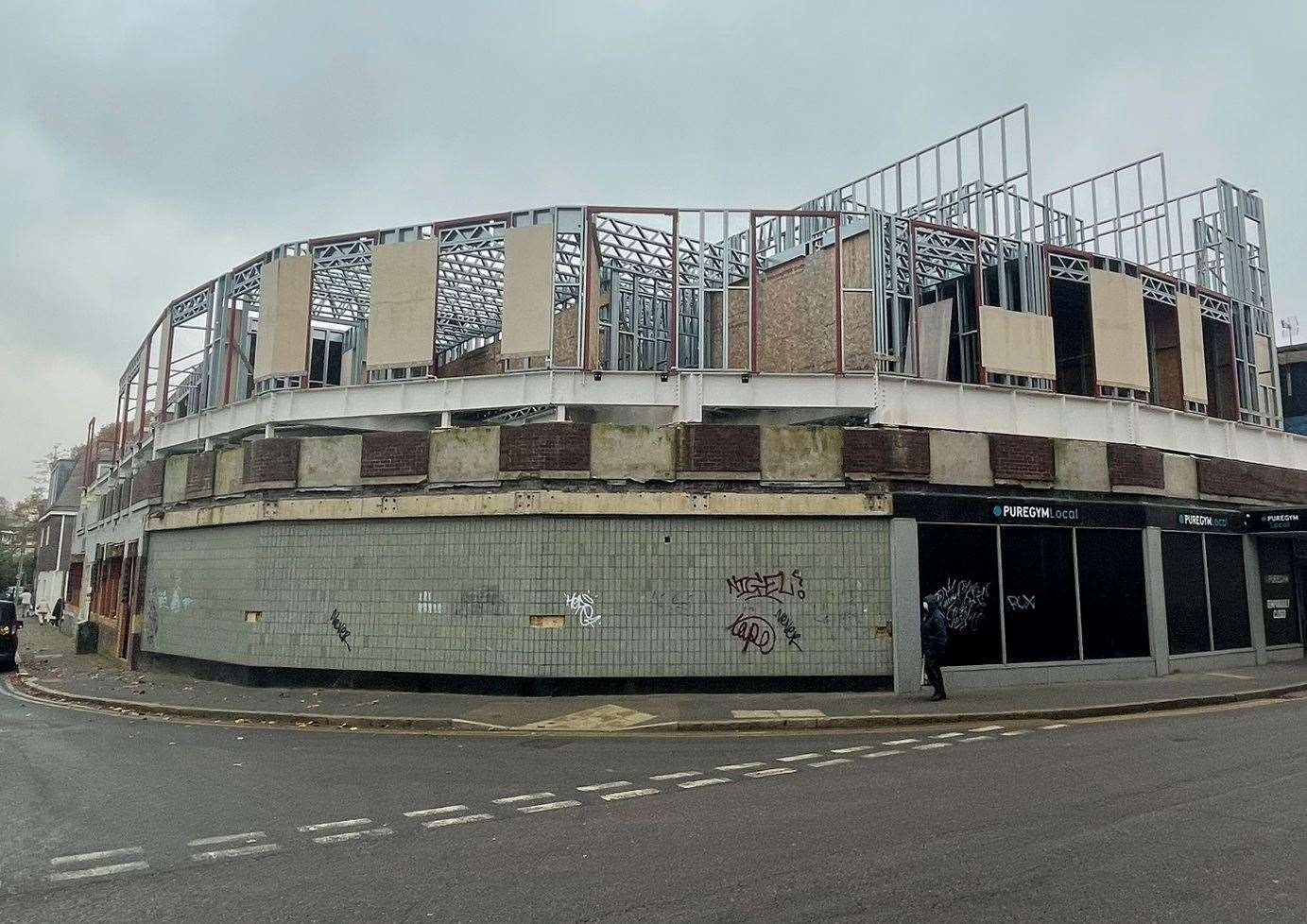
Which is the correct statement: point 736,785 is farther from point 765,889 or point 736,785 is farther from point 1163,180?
point 1163,180

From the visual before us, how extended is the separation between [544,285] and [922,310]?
8714 mm

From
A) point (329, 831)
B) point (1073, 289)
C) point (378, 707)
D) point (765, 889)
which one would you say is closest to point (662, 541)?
point (378, 707)

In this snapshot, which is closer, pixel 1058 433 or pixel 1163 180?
pixel 1058 433

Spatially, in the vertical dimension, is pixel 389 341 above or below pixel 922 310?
below

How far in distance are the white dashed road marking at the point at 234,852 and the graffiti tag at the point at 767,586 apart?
8.95 meters

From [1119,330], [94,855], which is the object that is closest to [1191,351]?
[1119,330]

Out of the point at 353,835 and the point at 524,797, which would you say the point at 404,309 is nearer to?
the point at 524,797

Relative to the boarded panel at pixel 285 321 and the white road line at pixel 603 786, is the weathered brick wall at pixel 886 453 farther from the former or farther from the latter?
the boarded panel at pixel 285 321

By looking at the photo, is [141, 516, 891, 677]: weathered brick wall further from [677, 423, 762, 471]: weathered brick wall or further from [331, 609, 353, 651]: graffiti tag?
[677, 423, 762, 471]: weathered brick wall

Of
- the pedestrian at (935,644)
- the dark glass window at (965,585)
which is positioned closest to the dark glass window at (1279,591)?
the dark glass window at (965,585)

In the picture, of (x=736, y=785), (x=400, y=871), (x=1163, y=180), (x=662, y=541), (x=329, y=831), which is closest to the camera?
(x=400, y=871)

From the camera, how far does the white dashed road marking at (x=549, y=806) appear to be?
23.0 ft

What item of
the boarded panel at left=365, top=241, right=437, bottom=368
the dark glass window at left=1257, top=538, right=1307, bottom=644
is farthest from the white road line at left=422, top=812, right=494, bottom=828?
the dark glass window at left=1257, top=538, right=1307, bottom=644

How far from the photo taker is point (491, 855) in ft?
18.6
